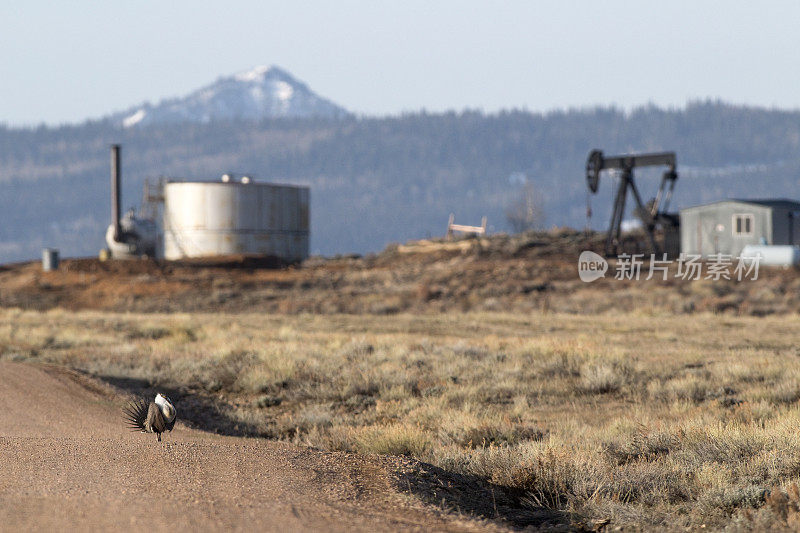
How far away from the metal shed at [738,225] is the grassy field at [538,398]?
20157 mm

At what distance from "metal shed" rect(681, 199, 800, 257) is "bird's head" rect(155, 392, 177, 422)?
40.1 metres

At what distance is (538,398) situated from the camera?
46.6 feet

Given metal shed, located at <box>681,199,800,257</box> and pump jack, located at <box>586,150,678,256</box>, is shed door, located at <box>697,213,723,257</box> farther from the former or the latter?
pump jack, located at <box>586,150,678,256</box>

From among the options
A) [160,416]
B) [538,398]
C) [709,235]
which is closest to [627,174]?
[709,235]

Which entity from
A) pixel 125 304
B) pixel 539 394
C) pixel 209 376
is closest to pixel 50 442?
pixel 209 376

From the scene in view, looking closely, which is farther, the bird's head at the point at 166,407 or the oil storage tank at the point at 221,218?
the oil storage tank at the point at 221,218

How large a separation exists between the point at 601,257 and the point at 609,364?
30.8 m

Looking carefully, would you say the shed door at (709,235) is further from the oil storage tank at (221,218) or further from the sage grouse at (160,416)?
the sage grouse at (160,416)

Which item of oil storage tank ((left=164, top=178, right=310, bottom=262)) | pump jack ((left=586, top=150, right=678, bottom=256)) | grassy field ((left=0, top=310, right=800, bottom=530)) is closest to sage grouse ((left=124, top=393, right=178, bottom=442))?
grassy field ((left=0, top=310, right=800, bottom=530))

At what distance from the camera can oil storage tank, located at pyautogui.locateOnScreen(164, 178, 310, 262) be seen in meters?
55.5

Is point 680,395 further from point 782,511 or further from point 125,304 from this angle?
point 125,304

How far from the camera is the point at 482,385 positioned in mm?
14719

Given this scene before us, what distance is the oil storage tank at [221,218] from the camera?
182 feet

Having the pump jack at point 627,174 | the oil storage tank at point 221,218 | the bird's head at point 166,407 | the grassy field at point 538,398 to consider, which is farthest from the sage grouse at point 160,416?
the oil storage tank at point 221,218
